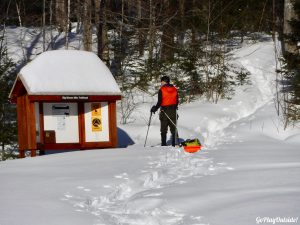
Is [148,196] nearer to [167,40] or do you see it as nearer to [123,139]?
[123,139]

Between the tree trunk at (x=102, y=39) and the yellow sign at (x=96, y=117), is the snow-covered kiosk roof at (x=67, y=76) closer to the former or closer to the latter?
the yellow sign at (x=96, y=117)

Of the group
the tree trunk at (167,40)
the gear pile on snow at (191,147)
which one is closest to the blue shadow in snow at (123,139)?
the gear pile on snow at (191,147)

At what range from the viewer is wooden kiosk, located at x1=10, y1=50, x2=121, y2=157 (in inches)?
475

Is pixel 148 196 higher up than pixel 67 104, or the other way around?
pixel 67 104

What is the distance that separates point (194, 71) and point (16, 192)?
46.4ft

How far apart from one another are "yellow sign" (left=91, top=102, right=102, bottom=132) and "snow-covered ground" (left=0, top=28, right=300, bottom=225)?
1.30 metres

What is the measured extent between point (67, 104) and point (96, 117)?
78 cm

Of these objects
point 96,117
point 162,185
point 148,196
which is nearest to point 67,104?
point 96,117

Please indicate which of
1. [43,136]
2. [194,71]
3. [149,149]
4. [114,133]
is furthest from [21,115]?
[194,71]

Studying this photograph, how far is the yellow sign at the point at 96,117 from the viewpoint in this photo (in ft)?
42.2

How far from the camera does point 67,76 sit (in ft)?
40.6

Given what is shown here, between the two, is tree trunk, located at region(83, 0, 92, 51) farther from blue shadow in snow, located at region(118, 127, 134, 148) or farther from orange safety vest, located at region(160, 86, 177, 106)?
orange safety vest, located at region(160, 86, 177, 106)

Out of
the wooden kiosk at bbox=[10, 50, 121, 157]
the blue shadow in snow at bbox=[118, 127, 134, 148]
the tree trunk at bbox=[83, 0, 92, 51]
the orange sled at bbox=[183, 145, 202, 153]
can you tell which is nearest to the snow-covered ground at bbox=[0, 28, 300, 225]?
the orange sled at bbox=[183, 145, 202, 153]

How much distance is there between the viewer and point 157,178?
8.54 metres
